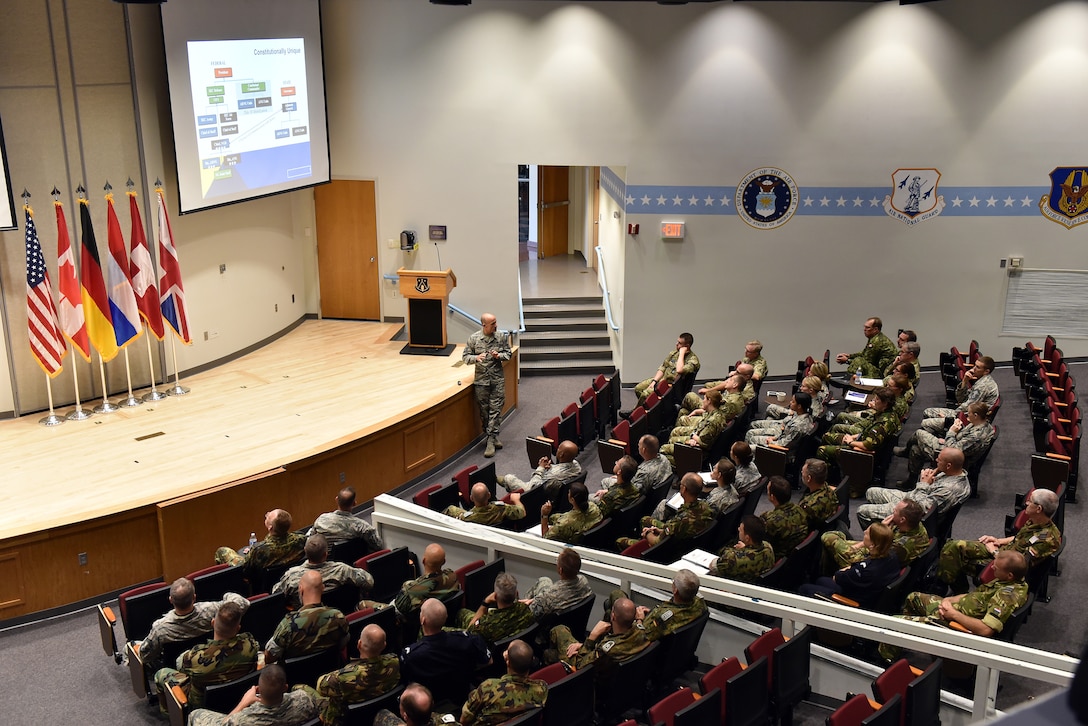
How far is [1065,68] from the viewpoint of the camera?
40.1ft

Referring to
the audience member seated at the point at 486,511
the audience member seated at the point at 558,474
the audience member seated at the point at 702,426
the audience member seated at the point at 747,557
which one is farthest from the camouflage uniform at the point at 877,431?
the audience member seated at the point at 486,511

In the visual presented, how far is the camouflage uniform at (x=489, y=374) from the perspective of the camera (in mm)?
10812

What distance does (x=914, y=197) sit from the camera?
1273 cm

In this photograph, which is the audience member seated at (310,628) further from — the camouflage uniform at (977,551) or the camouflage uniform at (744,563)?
the camouflage uniform at (977,551)

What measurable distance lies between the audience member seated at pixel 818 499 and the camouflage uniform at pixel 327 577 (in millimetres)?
3218

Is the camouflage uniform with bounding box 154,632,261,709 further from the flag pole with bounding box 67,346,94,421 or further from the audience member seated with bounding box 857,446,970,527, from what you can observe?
the flag pole with bounding box 67,346,94,421

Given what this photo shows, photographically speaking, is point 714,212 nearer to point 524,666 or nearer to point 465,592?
point 465,592

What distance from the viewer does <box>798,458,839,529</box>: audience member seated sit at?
7215mm

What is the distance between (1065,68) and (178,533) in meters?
11.4

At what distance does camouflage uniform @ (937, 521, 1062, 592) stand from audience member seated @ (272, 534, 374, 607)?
12.9 ft

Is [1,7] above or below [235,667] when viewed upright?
above

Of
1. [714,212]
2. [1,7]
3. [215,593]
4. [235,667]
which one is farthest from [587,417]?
[1,7]

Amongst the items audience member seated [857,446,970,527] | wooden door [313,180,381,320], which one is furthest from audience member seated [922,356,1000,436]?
wooden door [313,180,381,320]

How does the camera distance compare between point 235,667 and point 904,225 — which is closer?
point 235,667
